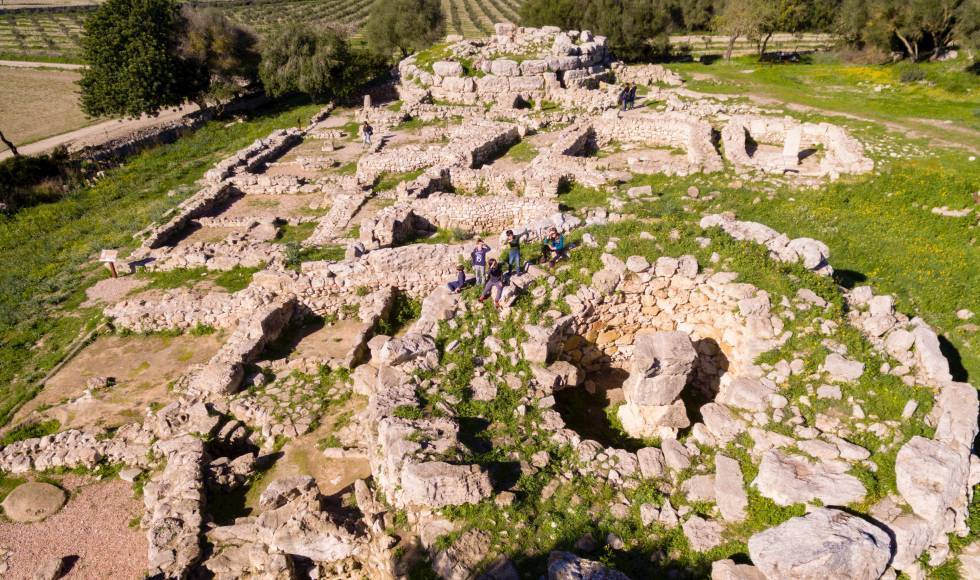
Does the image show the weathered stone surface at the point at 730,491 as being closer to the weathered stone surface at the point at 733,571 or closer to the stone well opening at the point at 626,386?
the weathered stone surface at the point at 733,571

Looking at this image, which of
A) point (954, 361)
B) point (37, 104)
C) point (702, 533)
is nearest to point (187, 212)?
point (702, 533)

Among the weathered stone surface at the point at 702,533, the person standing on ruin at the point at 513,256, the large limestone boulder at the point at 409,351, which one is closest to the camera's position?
the weathered stone surface at the point at 702,533

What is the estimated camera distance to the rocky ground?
7613 mm

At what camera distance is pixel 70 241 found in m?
20.9

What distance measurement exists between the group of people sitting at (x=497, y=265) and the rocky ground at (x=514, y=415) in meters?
0.25

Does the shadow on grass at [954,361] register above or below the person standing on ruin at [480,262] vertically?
below

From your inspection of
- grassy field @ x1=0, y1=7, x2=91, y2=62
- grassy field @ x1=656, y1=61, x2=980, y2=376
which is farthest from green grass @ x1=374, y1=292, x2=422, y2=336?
grassy field @ x1=0, y1=7, x2=91, y2=62

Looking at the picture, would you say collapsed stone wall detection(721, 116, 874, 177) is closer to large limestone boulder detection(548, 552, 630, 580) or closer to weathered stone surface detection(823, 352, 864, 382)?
weathered stone surface detection(823, 352, 864, 382)

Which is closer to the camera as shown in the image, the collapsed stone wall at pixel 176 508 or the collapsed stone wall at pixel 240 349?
the collapsed stone wall at pixel 176 508

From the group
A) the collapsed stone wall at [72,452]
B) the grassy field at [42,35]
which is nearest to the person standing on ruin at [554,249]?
the collapsed stone wall at [72,452]

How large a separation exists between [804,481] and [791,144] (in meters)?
17.5

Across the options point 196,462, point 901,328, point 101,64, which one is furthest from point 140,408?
point 101,64

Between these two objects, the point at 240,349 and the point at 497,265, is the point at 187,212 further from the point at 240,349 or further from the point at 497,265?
the point at 497,265

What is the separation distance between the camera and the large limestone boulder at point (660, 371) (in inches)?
381
